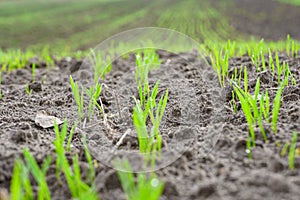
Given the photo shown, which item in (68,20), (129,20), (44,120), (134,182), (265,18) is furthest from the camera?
(68,20)

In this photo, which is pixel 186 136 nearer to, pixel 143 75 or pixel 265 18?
pixel 143 75

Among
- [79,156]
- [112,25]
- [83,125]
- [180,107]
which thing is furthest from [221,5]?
[79,156]

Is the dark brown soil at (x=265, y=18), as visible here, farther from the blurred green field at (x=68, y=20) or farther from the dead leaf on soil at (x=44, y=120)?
the dead leaf on soil at (x=44, y=120)

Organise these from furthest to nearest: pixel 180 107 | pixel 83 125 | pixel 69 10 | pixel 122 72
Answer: pixel 69 10 < pixel 122 72 < pixel 180 107 < pixel 83 125

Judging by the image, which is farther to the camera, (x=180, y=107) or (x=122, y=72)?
(x=122, y=72)

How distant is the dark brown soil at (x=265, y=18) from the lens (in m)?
4.08

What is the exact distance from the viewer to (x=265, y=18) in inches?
171

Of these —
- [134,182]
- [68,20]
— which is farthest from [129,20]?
[134,182]

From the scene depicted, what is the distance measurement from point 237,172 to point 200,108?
67 cm

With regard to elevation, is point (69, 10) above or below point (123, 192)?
above

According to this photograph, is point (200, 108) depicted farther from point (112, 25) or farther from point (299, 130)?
point (112, 25)

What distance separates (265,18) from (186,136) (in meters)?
3.49

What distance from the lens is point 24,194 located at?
92 centimetres

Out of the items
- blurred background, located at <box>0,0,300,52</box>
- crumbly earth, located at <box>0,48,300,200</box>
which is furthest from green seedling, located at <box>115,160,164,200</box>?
blurred background, located at <box>0,0,300,52</box>
